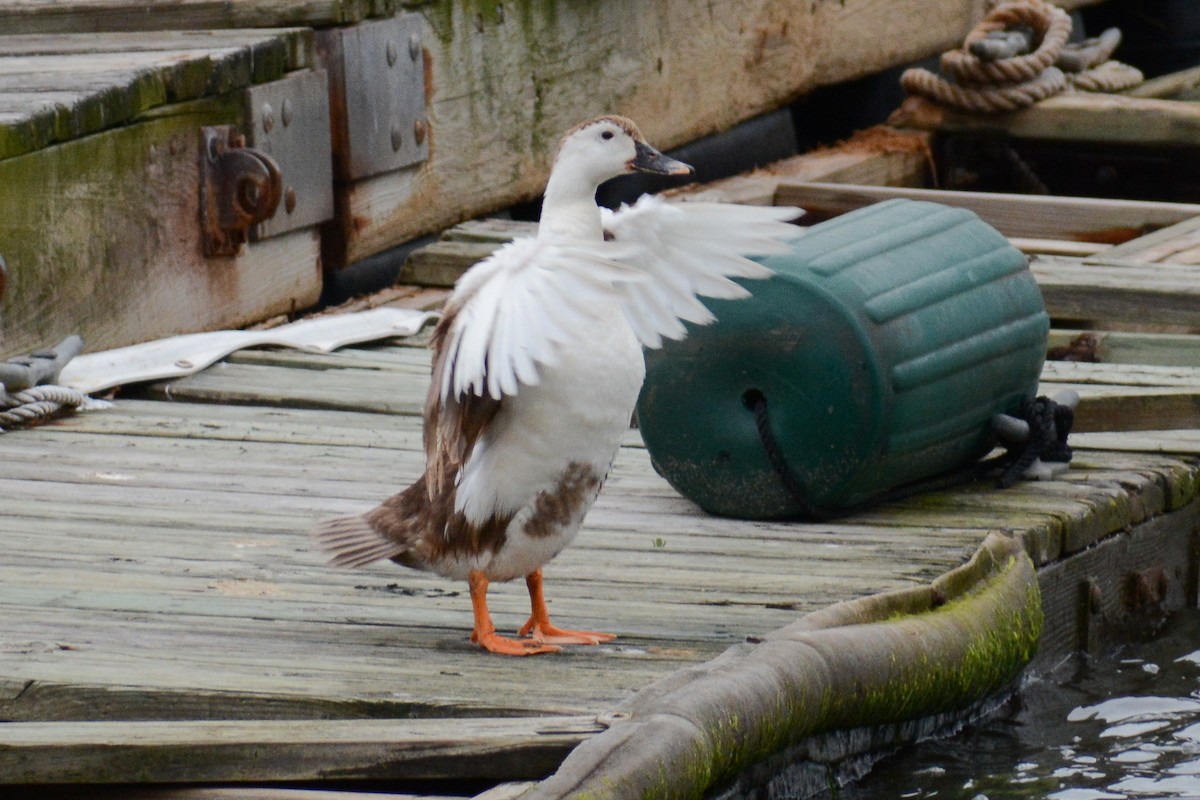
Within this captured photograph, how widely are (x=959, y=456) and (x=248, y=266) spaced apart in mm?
2746

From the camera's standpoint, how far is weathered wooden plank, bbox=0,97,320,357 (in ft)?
19.1

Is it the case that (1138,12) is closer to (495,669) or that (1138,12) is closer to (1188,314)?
(1188,314)

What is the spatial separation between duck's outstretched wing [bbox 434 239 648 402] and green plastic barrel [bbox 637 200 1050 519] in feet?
3.86

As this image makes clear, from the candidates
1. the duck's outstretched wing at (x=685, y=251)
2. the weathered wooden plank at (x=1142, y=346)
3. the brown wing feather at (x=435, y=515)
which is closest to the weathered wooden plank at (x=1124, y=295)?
the weathered wooden plank at (x=1142, y=346)

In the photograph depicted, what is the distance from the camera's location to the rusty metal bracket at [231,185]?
6434 millimetres

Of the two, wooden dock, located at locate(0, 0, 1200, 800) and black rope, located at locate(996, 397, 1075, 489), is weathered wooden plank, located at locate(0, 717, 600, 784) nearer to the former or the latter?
wooden dock, located at locate(0, 0, 1200, 800)

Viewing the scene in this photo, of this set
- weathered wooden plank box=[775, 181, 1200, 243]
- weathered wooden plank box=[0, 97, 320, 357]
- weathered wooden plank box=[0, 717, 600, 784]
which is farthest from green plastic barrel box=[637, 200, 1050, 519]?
Answer: weathered wooden plank box=[775, 181, 1200, 243]

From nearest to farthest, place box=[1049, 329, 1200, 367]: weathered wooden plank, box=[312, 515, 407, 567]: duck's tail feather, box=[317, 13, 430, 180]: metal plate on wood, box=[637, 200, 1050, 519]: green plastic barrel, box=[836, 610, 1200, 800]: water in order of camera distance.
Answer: box=[312, 515, 407, 567]: duck's tail feather, box=[836, 610, 1200, 800]: water, box=[637, 200, 1050, 519]: green plastic barrel, box=[1049, 329, 1200, 367]: weathered wooden plank, box=[317, 13, 430, 180]: metal plate on wood

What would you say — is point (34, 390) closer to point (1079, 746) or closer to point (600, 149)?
point (600, 149)

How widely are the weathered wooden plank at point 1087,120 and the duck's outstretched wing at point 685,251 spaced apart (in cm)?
600

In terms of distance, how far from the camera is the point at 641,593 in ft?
13.8

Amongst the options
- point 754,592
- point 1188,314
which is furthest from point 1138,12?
point 754,592

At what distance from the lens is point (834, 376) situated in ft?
15.1

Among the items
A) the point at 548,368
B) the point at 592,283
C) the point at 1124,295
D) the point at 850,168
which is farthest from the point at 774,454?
the point at 850,168
